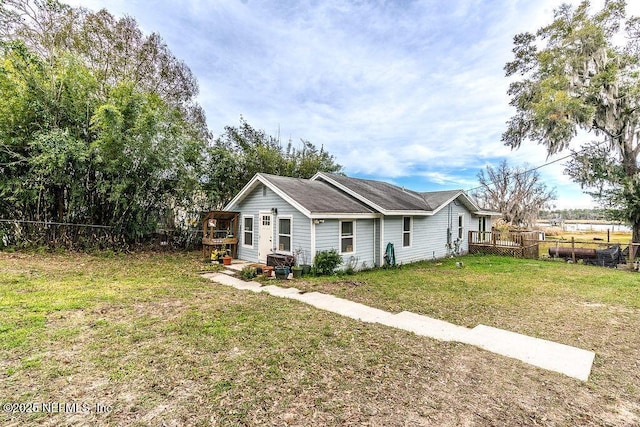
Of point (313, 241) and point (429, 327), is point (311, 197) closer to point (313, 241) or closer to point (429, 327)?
point (313, 241)

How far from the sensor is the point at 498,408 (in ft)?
9.26

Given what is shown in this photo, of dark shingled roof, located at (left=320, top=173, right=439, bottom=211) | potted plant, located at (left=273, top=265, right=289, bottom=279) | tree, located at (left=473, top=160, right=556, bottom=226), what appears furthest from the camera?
tree, located at (left=473, top=160, right=556, bottom=226)

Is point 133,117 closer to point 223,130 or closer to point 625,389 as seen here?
point 223,130

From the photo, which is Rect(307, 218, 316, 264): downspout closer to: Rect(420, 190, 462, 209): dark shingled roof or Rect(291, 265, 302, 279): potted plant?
Rect(291, 265, 302, 279): potted plant

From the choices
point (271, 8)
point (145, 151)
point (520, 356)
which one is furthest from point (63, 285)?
point (271, 8)

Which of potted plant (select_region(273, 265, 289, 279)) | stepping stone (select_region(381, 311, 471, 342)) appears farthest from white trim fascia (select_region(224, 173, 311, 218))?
stepping stone (select_region(381, 311, 471, 342))

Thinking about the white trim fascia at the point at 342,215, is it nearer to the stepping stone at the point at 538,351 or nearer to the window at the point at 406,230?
the window at the point at 406,230

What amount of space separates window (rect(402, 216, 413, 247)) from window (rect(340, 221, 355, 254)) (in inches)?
109

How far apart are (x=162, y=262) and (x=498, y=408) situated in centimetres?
1078

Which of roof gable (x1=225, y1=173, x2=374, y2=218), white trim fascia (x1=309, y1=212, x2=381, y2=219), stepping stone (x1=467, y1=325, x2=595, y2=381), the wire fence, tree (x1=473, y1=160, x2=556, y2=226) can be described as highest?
tree (x1=473, y1=160, x2=556, y2=226)

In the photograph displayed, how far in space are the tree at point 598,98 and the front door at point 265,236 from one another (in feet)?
41.0

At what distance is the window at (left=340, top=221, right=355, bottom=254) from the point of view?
9789mm

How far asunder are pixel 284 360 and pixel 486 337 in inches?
125

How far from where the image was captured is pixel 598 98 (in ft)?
40.1
